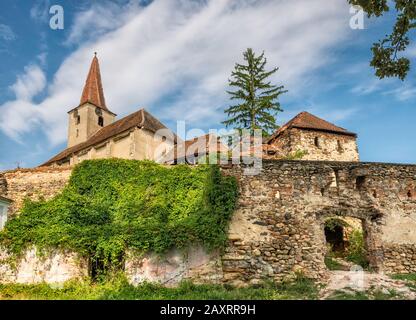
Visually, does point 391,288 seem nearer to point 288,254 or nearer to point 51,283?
point 288,254

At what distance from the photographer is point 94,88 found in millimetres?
38688

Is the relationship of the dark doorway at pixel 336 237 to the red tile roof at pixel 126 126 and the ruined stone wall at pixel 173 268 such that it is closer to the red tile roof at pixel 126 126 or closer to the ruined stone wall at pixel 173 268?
the ruined stone wall at pixel 173 268

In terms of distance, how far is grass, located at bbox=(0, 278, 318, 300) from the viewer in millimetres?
9594

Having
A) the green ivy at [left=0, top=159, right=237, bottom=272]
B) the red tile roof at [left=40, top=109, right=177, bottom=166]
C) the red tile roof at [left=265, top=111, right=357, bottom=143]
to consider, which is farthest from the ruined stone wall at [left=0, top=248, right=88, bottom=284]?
the red tile roof at [left=40, top=109, right=177, bottom=166]

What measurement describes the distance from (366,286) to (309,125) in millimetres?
14212

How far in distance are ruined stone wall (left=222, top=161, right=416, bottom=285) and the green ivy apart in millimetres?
797

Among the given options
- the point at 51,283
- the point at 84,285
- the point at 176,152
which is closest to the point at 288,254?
the point at 84,285

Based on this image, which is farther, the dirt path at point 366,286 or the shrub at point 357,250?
the shrub at point 357,250

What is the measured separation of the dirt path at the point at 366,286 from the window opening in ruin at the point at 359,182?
10.1 feet

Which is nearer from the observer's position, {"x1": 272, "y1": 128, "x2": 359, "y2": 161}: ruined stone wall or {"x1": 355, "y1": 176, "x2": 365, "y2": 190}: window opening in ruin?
{"x1": 355, "y1": 176, "x2": 365, "y2": 190}: window opening in ruin

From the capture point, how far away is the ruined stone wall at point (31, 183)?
→ 14531 millimetres

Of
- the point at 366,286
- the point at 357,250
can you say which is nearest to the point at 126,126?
the point at 357,250

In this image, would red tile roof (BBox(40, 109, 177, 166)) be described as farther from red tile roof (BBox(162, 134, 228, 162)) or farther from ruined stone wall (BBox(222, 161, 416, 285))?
ruined stone wall (BBox(222, 161, 416, 285))

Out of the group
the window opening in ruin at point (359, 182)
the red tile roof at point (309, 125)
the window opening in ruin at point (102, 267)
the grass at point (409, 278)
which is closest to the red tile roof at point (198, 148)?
the red tile roof at point (309, 125)
